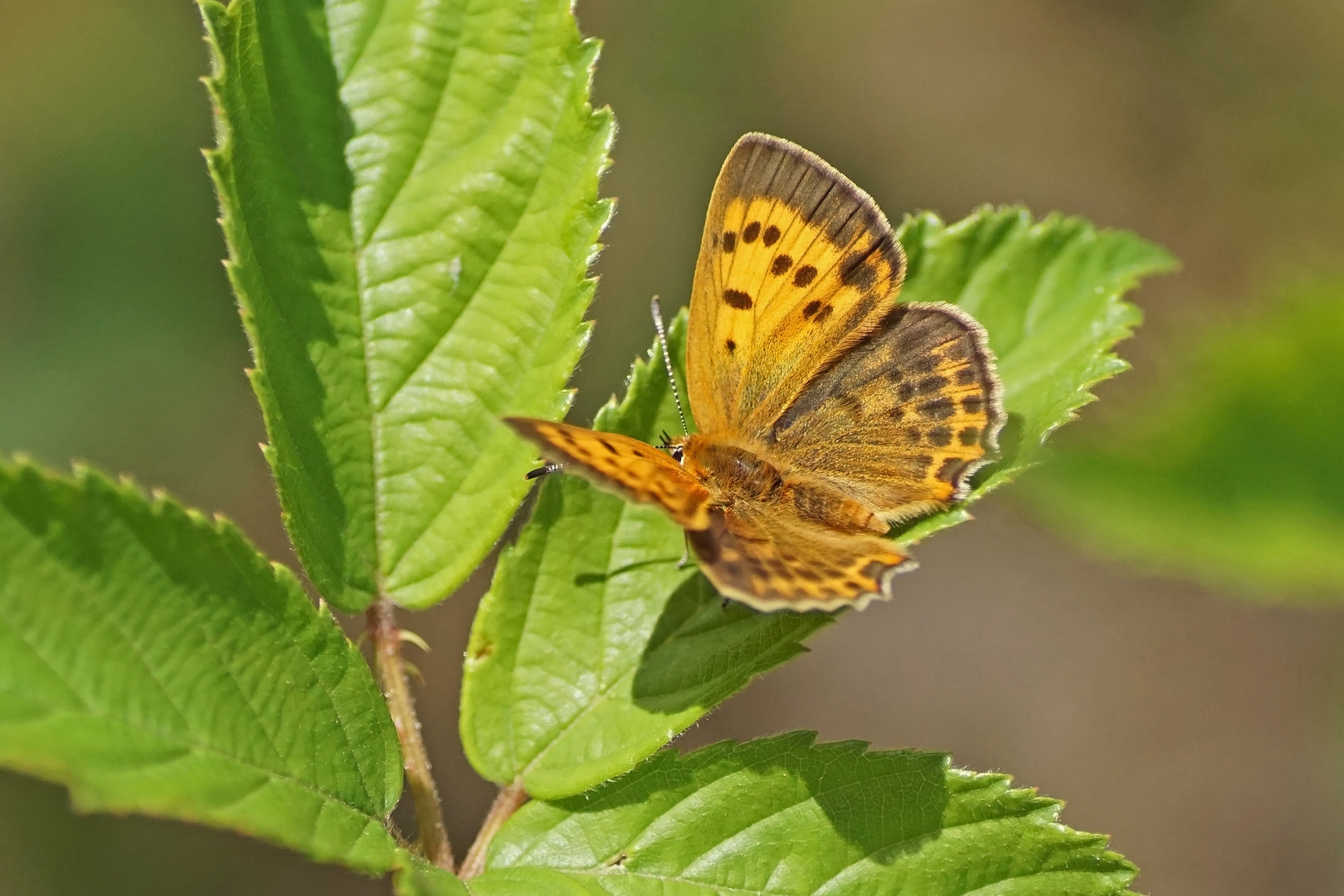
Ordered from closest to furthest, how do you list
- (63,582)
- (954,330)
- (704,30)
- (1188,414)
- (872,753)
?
1. (63,582)
2. (872,753)
3. (954,330)
4. (1188,414)
5. (704,30)

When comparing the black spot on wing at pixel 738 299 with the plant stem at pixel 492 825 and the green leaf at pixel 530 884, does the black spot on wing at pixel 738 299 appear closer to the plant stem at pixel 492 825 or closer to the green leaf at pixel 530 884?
the plant stem at pixel 492 825

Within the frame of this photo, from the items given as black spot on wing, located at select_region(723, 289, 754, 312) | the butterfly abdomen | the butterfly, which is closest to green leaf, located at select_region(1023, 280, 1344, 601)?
the butterfly

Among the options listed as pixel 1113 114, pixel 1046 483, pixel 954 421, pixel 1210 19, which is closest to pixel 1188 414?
pixel 1046 483

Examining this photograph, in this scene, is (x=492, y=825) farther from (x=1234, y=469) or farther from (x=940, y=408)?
(x=1234, y=469)

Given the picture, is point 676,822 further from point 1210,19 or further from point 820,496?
point 1210,19

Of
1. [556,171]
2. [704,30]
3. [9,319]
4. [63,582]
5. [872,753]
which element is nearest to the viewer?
[63,582]

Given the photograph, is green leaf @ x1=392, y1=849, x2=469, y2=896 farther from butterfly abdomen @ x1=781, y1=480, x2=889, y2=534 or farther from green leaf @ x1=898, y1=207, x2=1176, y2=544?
green leaf @ x1=898, y1=207, x2=1176, y2=544
